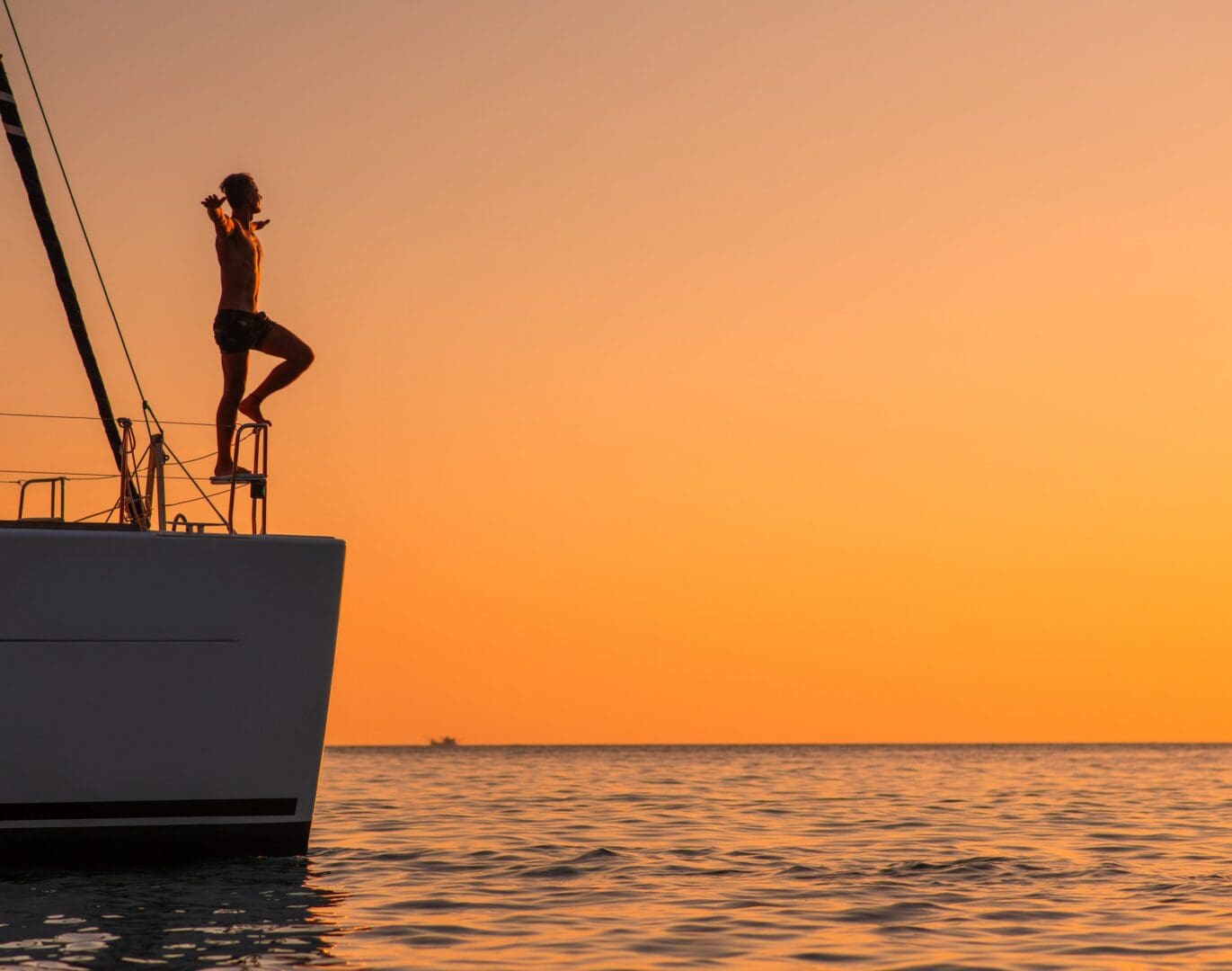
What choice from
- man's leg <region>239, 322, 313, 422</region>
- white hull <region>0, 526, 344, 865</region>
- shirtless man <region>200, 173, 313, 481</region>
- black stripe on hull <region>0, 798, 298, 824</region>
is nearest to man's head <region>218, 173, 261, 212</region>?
shirtless man <region>200, 173, 313, 481</region>

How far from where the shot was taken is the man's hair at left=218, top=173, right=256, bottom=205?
1280 centimetres

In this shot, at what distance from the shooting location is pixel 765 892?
1236 centimetres

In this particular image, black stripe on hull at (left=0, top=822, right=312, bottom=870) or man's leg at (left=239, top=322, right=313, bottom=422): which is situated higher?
man's leg at (left=239, top=322, right=313, bottom=422)

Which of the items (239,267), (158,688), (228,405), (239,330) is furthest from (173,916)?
(239,267)

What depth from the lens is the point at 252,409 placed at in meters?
13.1

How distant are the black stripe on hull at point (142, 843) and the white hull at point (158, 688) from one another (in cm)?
1

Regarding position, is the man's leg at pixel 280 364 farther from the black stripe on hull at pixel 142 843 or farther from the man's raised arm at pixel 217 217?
the black stripe on hull at pixel 142 843

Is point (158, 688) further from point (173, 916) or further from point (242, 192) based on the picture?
point (242, 192)

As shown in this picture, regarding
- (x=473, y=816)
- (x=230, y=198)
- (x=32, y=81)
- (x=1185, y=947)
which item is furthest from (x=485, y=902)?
(x=473, y=816)

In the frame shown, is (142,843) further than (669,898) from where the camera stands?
Yes

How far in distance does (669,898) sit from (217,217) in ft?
21.4

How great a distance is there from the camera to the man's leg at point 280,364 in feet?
42.5

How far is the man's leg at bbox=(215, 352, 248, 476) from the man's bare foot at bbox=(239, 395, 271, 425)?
0.21 ft

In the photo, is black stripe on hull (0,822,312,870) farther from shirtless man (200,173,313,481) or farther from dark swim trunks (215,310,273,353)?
dark swim trunks (215,310,273,353)
